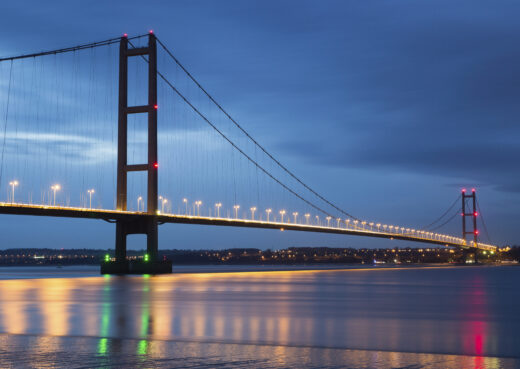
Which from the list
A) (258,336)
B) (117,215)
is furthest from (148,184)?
(258,336)

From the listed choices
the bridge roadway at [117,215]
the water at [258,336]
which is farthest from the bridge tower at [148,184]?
the water at [258,336]

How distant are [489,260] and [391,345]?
154 m

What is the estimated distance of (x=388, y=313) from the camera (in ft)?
64.9

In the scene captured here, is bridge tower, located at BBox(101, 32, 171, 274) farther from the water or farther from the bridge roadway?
the water

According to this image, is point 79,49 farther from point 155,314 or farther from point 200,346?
point 200,346

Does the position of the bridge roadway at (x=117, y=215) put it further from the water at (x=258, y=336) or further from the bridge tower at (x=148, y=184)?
the water at (x=258, y=336)

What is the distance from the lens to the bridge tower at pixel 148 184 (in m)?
58.6

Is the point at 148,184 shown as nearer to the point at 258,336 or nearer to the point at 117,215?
the point at 117,215

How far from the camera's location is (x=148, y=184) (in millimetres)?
58562

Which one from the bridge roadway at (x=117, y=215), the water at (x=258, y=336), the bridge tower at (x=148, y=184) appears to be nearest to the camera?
the water at (x=258, y=336)

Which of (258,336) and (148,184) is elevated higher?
(148,184)

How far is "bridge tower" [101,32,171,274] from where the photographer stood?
5856cm

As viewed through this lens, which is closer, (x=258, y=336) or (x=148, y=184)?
(x=258, y=336)

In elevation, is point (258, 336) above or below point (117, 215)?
below
